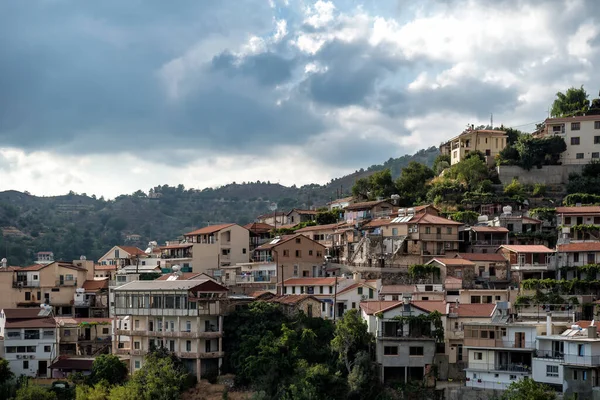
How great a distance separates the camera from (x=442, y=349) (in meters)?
54.8

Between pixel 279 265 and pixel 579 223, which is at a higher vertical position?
pixel 579 223

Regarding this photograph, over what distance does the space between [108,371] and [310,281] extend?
16029 millimetres

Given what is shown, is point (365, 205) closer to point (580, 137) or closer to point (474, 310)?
point (580, 137)

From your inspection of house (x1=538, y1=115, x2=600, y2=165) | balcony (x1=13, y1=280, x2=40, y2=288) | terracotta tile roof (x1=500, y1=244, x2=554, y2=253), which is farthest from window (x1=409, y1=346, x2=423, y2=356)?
house (x1=538, y1=115, x2=600, y2=165)

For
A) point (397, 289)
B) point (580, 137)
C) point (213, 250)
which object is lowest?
A: point (397, 289)

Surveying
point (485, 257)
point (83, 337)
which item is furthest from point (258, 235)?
point (485, 257)

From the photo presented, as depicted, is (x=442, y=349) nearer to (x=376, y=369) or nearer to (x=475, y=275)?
(x=376, y=369)

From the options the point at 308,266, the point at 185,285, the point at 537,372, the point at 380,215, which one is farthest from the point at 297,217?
the point at 537,372

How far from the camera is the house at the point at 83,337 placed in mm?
67938

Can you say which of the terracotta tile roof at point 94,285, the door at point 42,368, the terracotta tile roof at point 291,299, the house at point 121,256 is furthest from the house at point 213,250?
the door at point 42,368

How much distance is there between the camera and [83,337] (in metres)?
69.5

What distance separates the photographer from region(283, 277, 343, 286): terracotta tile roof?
65312mm

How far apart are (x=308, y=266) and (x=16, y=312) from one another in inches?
895

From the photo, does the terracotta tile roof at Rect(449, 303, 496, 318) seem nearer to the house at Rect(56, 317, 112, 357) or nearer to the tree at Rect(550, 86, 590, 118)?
the house at Rect(56, 317, 112, 357)
